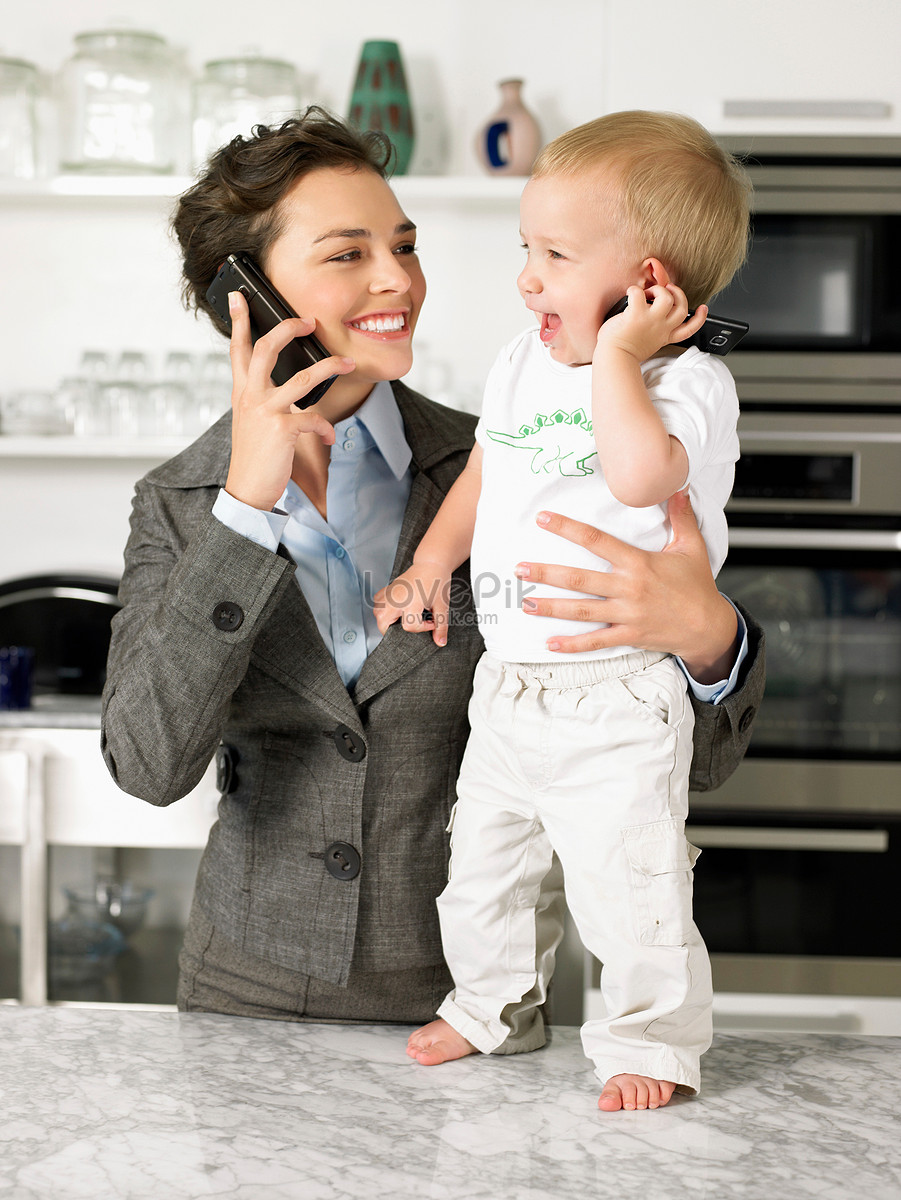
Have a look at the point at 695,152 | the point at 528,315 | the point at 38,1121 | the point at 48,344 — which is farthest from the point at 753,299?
the point at 38,1121

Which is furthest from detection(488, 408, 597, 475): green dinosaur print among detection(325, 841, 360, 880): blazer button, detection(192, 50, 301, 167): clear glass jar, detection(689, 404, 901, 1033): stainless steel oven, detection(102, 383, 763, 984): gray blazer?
detection(192, 50, 301, 167): clear glass jar

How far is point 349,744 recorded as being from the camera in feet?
3.59

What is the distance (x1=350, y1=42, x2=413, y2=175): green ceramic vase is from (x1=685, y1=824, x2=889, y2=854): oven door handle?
4.97ft

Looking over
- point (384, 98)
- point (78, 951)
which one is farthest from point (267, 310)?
point (78, 951)

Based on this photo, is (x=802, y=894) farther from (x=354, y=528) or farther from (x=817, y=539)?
(x=354, y=528)

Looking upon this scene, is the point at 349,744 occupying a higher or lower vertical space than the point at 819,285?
lower

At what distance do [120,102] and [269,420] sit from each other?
1.83m

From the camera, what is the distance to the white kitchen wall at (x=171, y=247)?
2521 mm

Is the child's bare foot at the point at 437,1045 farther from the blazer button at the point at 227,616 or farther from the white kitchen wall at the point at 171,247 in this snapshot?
the white kitchen wall at the point at 171,247

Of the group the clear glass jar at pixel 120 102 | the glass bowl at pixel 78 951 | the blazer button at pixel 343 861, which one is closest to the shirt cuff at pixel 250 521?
the blazer button at pixel 343 861

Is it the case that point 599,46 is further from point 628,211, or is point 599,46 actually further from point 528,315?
point 628,211

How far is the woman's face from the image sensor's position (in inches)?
43.4

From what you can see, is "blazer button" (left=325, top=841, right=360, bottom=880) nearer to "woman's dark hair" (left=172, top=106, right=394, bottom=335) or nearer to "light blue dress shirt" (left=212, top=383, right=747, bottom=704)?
"light blue dress shirt" (left=212, top=383, right=747, bottom=704)

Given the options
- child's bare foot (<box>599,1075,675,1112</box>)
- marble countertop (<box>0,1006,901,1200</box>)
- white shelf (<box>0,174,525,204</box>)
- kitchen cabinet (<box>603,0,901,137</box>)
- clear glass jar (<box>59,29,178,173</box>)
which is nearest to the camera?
marble countertop (<box>0,1006,901,1200</box>)
